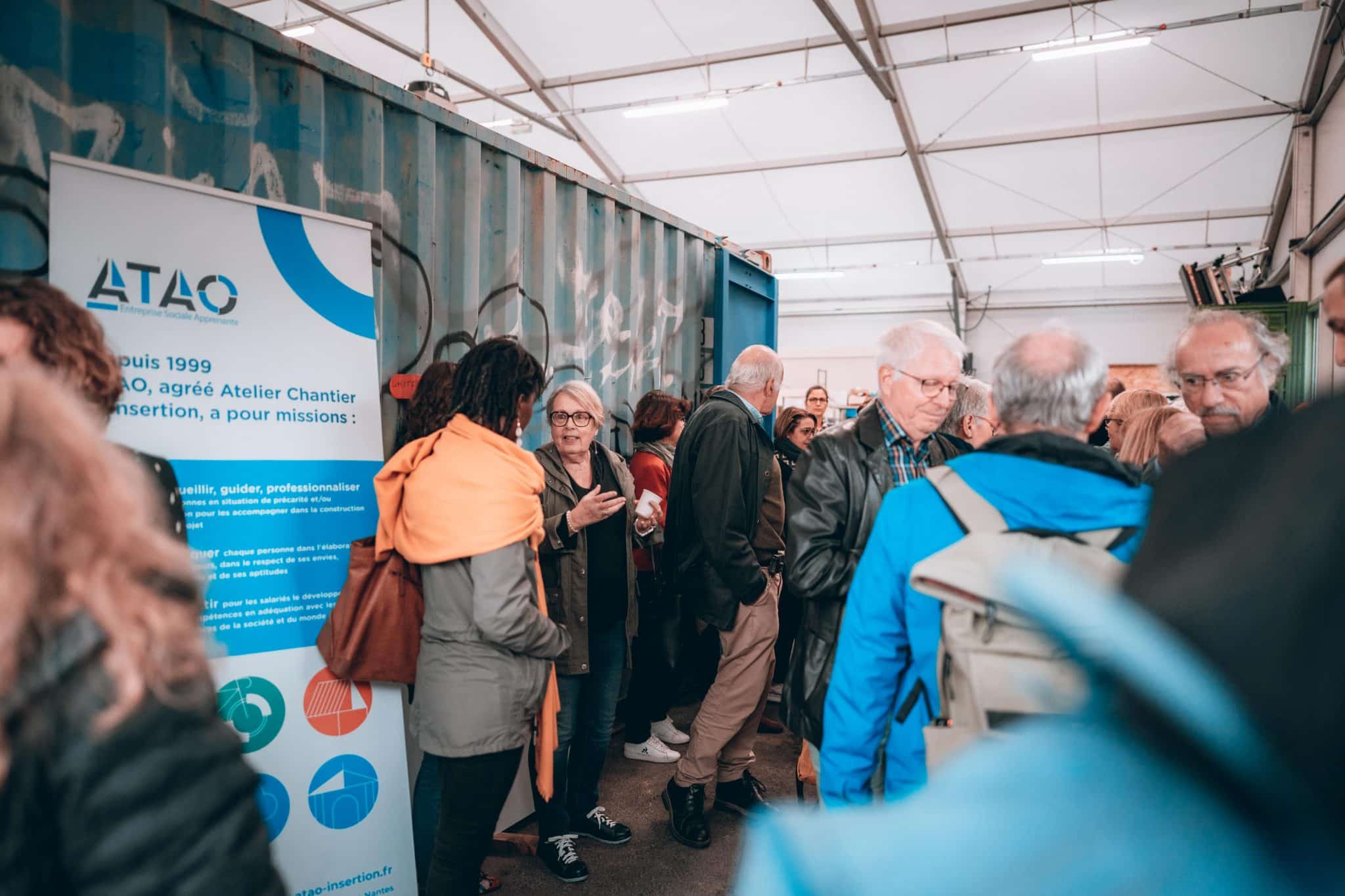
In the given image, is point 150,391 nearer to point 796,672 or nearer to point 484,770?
point 484,770

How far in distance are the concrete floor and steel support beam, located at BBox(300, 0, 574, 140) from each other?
819 cm

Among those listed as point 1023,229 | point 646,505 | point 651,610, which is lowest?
point 651,610

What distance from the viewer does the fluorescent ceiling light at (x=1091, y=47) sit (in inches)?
335

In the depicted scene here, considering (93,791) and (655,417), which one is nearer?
(93,791)

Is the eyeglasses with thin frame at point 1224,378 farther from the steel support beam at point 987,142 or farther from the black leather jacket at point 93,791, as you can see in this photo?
the steel support beam at point 987,142

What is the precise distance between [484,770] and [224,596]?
902 mm

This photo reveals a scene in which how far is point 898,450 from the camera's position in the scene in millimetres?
2406

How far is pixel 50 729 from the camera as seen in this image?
0.70 m

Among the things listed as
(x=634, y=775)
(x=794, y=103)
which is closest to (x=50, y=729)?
(x=634, y=775)

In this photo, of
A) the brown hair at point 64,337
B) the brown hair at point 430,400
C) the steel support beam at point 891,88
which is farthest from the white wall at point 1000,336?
the brown hair at point 64,337

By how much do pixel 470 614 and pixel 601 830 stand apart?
1506 mm

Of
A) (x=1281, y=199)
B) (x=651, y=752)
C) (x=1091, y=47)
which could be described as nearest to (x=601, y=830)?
(x=651, y=752)

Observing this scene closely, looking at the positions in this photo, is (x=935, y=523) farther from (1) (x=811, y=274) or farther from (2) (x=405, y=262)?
(1) (x=811, y=274)

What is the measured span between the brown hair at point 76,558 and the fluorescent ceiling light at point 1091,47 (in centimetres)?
1039
